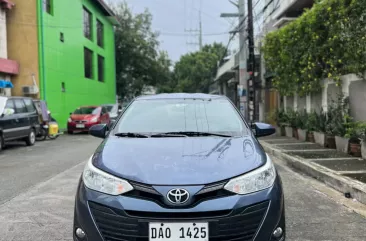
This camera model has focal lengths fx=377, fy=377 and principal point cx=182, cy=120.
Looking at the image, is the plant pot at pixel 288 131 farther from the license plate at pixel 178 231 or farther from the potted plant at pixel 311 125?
the license plate at pixel 178 231

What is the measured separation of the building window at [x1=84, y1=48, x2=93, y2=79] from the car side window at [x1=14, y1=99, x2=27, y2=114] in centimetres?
1398

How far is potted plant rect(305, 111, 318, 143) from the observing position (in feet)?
36.4

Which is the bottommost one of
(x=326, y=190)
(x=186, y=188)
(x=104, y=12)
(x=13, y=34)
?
(x=326, y=190)

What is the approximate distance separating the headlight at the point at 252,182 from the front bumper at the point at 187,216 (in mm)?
49

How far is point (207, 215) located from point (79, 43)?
2322cm

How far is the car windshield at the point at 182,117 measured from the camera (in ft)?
12.6

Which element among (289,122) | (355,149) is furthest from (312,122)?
(355,149)

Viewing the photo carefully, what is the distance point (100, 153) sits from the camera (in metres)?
3.29

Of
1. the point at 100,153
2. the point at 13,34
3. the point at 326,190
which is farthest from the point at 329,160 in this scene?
the point at 13,34

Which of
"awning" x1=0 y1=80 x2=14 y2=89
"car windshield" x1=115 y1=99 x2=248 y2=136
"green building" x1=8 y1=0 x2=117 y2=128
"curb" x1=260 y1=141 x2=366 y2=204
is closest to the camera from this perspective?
"car windshield" x1=115 y1=99 x2=248 y2=136

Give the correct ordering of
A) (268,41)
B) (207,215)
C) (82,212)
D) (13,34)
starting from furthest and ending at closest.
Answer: (13,34), (268,41), (82,212), (207,215)

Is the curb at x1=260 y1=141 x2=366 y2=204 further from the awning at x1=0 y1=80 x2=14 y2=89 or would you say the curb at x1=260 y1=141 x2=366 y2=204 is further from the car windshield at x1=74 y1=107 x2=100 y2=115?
the awning at x1=0 y1=80 x2=14 y2=89

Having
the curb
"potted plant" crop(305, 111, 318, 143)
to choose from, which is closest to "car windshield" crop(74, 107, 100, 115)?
"potted plant" crop(305, 111, 318, 143)

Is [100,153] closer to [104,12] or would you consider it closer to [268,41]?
[268,41]
